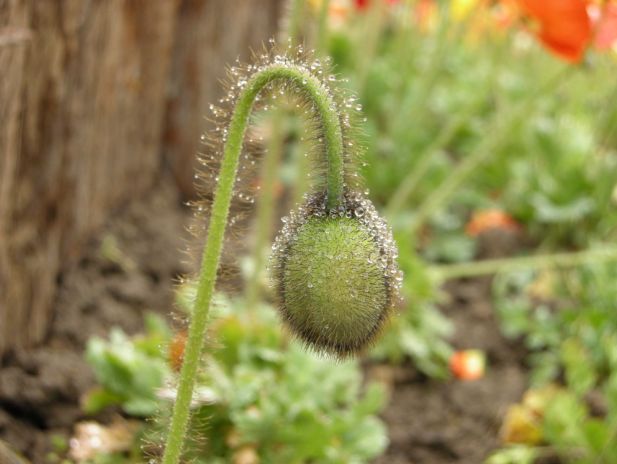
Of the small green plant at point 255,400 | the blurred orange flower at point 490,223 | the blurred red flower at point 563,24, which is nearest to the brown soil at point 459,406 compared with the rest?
the small green plant at point 255,400

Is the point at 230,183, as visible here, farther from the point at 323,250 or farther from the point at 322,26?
the point at 322,26

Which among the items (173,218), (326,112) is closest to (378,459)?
(173,218)

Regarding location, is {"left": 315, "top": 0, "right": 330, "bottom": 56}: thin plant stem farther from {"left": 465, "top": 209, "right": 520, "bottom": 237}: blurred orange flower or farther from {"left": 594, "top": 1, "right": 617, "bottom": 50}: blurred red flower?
{"left": 465, "top": 209, "right": 520, "bottom": 237}: blurred orange flower

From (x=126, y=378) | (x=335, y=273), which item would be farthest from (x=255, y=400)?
(x=335, y=273)

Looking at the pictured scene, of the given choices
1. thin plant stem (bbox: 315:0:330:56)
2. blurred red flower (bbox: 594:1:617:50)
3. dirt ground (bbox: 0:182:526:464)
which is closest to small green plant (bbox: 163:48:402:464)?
dirt ground (bbox: 0:182:526:464)

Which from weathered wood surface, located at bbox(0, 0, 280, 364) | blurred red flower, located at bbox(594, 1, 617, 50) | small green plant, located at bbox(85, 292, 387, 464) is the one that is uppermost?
blurred red flower, located at bbox(594, 1, 617, 50)

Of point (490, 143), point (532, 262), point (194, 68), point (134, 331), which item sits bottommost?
point (134, 331)
